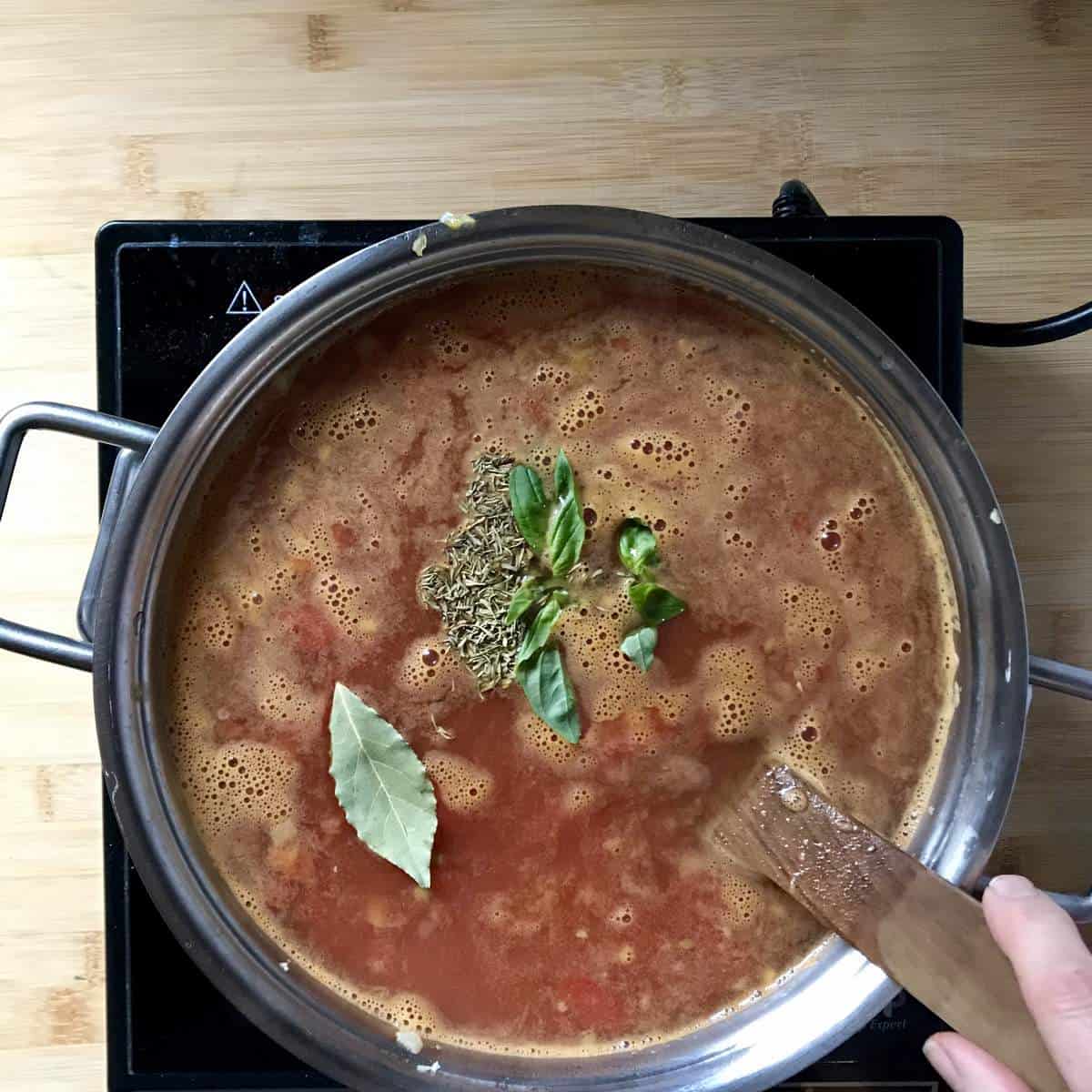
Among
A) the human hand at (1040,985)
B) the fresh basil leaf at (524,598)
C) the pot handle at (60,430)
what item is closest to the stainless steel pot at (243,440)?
the pot handle at (60,430)

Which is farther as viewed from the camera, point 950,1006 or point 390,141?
point 390,141

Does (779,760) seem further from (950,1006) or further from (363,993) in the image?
(363,993)

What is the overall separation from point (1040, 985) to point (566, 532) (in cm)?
56

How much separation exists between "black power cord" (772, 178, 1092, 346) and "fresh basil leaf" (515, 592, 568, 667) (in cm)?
48

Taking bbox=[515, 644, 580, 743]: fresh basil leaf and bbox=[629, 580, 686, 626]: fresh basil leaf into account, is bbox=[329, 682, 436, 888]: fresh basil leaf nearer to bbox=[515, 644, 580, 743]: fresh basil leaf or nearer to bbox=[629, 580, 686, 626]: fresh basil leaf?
bbox=[515, 644, 580, 743]: fresh basil leaf

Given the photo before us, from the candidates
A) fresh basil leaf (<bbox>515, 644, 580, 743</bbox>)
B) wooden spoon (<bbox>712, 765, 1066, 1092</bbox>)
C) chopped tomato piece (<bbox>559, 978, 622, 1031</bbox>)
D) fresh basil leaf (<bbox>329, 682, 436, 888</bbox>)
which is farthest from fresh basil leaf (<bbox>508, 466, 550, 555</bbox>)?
chopped tomato piece (<bbox>559, 978, 622, 1031</bbox>)

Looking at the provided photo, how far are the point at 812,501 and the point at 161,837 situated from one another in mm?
727


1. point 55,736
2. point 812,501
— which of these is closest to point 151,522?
point 55,736

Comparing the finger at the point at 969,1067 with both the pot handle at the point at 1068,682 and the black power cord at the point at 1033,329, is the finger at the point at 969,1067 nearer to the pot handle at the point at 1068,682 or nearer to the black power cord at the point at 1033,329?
the pot handle at the point at 1068,682

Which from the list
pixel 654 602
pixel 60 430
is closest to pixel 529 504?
pixel 654 602

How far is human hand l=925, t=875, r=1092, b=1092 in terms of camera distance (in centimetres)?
87

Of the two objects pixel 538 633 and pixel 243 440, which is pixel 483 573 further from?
pixel 243 440

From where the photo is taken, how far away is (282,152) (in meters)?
1.28

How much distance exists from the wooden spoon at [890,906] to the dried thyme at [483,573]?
30cm
